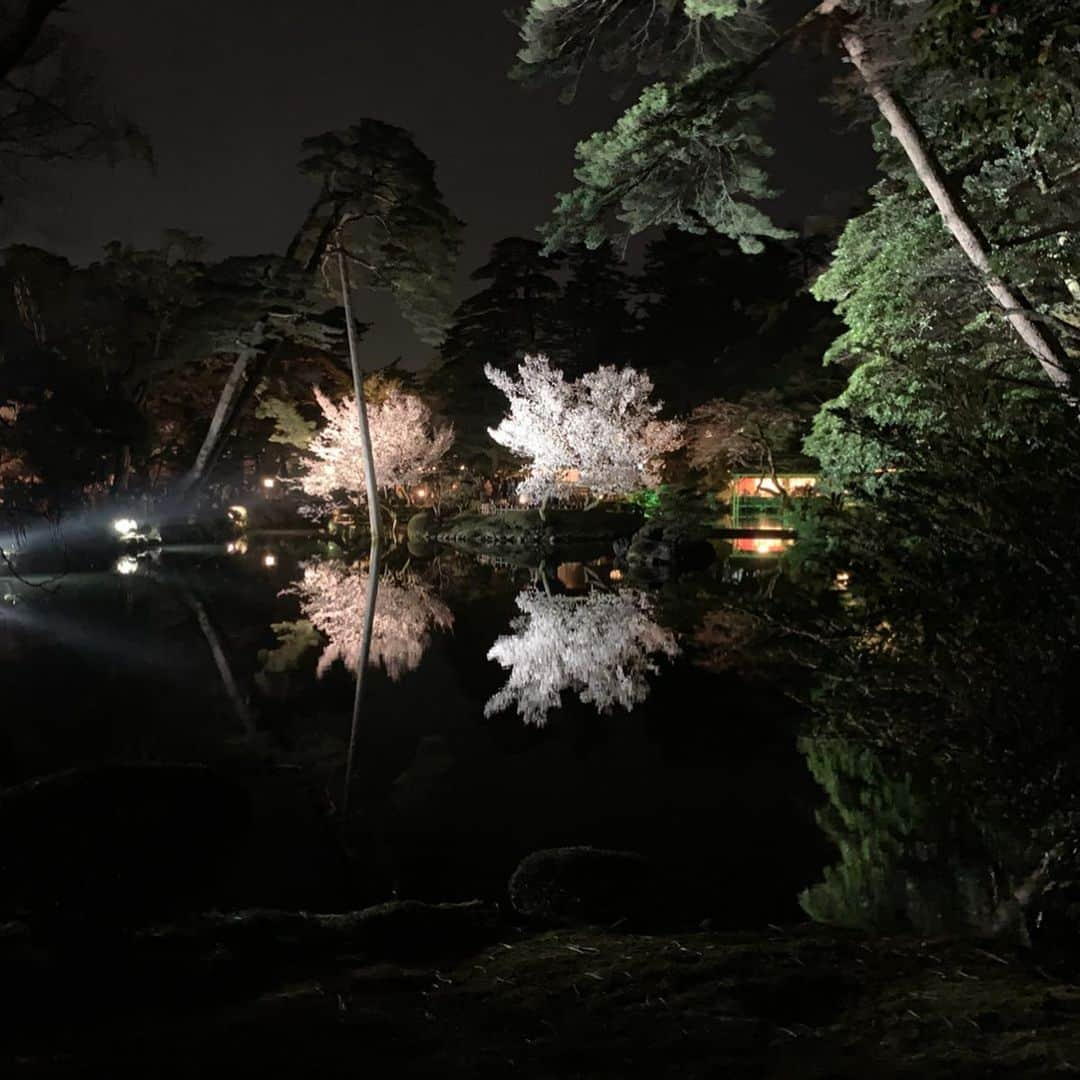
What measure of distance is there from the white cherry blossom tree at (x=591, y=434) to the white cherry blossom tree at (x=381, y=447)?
3.56m

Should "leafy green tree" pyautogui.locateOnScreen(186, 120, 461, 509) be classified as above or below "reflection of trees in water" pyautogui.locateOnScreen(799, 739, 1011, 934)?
above

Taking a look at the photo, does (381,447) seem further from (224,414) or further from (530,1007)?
(530,1007)

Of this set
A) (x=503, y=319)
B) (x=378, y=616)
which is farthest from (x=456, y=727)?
(x=503, y=319)

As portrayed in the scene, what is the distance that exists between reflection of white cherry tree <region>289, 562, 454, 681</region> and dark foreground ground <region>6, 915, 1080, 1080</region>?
6.49 m

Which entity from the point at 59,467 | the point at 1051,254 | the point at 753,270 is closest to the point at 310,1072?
the point at 1051,254

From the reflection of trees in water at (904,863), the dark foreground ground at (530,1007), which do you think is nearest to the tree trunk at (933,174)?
the reflection of trees in water at (904,863)

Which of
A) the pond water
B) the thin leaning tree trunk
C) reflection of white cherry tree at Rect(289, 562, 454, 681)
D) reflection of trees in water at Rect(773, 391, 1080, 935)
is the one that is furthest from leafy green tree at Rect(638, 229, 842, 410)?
reflection of trees in water at Rect(773, 391, 1080, 935)

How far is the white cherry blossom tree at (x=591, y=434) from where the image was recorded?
28141mm

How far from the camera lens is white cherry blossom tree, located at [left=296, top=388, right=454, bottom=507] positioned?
30.8 metres

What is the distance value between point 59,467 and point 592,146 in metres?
14.2

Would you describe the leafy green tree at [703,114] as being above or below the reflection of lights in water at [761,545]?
above

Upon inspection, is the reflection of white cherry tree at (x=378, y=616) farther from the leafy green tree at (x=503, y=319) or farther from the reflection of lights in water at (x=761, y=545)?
the leafy green tree at (x=503, y=319)

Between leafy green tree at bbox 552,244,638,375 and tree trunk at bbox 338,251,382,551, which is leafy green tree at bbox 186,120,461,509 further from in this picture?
leafy green tree at bbox 552,244,638,375

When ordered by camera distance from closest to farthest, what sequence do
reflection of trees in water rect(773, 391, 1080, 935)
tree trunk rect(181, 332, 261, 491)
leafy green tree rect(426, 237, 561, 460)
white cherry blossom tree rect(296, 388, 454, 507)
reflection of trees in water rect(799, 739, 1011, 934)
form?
1. reflection of trees in water rect(773, 391, 1080, 935)
2. reflection of trees in water rect(799, 739, 1011, 934)
3. tree trunk rect(181, 332, 261, 491)
4. white cherry blossom tree rect(296, 388, 454, 507)
5. leafy green tree rect(426, 237, 561, 460)
